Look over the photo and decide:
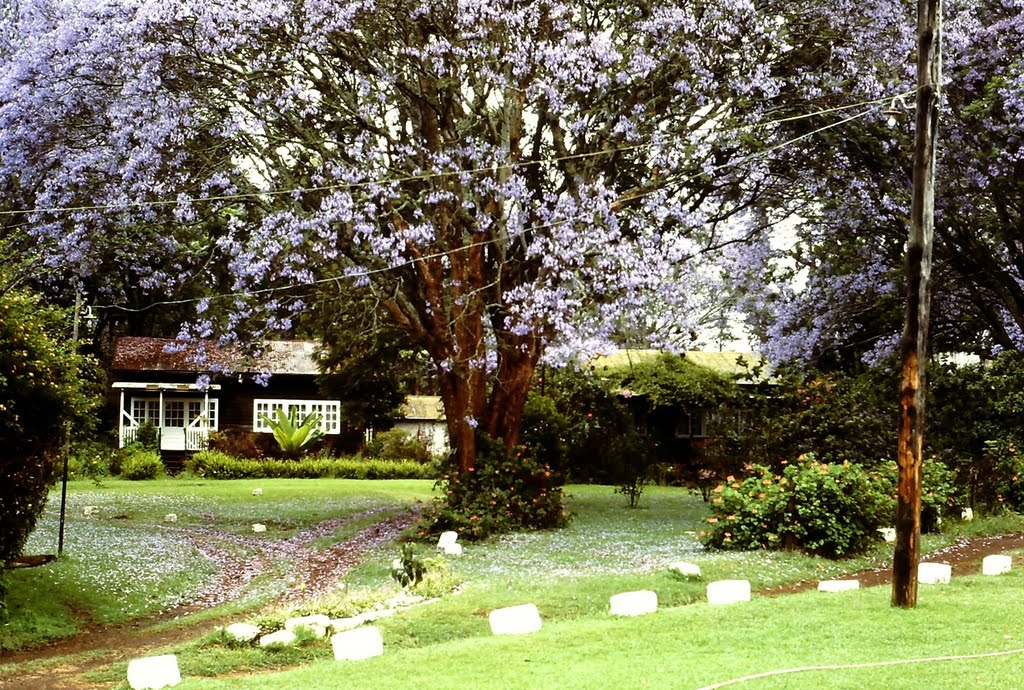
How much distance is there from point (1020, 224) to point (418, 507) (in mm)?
13303

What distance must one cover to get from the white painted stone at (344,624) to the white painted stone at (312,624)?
2.3 inches

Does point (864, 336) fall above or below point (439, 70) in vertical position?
below

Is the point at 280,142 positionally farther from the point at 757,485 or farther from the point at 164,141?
the point at 757,485

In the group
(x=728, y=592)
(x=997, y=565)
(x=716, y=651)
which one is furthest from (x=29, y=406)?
(x=997, y=565)

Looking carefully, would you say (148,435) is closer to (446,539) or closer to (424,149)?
(424,149)

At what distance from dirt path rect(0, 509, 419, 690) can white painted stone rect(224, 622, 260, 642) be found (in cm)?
131

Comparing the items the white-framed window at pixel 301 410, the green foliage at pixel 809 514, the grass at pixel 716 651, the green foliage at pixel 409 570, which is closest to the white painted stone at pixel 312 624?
the grass at pixel 716 651

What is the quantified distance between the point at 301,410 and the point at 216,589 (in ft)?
79.8

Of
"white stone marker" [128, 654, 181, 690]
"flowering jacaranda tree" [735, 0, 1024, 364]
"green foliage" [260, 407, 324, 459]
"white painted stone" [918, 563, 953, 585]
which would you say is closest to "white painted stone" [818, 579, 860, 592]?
"white painted stone" [918, 563, 953, 585]

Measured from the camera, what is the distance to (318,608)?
11398 mm

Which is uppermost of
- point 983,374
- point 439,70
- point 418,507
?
point 439,70

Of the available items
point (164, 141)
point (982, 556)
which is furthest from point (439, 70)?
point (982, 556)

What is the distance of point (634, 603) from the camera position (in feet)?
35.1

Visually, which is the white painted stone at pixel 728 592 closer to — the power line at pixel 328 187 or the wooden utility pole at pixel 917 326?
the wooden utility pole at pixel 917 326
